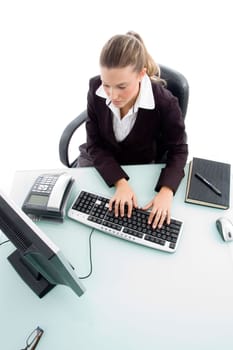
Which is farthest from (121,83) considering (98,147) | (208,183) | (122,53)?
(208,183)

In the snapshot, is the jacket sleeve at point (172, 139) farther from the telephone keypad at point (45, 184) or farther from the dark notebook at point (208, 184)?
the telephone keypad at point (45, 184)

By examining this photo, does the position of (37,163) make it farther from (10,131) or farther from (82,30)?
(82,30)

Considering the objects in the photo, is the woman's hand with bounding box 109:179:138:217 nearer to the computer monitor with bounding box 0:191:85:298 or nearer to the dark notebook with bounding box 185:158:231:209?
the dark notebook with bounding box 185:158:231:209

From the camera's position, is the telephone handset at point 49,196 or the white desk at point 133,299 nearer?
the white desk at point 133,299

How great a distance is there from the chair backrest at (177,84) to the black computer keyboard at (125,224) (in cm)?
49

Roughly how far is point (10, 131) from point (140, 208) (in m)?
1.53

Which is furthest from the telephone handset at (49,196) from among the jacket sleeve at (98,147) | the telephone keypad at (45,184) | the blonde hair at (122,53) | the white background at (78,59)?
the white background at (78,59)

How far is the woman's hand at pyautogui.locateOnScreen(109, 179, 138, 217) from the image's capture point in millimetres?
948

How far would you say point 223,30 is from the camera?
2.18 meters

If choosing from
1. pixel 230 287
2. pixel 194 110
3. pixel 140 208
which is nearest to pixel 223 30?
pixel 194 110

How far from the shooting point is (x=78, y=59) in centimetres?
227

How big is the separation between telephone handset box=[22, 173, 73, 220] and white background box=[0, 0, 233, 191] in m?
1.02

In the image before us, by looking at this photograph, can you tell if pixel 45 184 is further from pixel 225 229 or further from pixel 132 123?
pixel 225 229

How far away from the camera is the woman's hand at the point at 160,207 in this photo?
92cm
